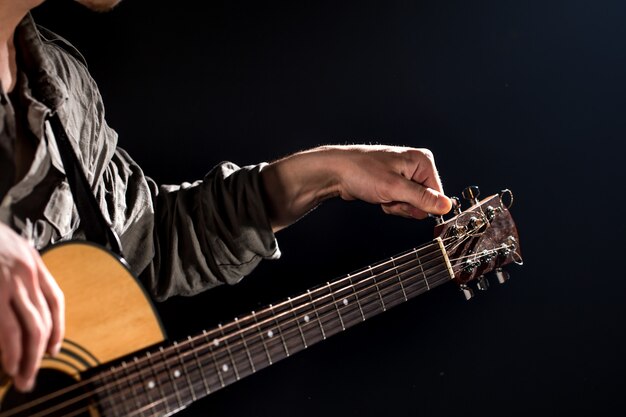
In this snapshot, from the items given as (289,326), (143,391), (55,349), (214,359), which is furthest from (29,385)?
(289,326)

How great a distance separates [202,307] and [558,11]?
121cm

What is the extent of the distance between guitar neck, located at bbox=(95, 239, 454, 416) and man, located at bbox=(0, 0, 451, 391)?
0.12m

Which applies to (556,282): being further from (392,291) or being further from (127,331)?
(127,331)

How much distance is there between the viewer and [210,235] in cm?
142

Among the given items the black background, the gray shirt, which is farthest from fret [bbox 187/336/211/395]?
Answer: the black background

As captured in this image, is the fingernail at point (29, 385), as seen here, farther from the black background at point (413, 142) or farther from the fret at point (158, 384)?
the black background at point (413, 142)

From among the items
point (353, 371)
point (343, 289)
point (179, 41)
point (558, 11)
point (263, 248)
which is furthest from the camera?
point (558, 11)

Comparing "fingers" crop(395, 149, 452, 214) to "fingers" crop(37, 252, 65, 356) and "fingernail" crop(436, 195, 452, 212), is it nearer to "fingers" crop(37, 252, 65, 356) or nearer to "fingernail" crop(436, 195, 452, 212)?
"fingernail" crop(436, 195, 452, 212)

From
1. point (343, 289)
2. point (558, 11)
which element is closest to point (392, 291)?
point (343, 289)

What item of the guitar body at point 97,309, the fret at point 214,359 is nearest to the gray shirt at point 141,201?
the guitar body at point 97,309

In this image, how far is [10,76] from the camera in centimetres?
121

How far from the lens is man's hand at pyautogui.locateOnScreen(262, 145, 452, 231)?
1289 millimetres

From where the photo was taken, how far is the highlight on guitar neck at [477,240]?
4.33 ft

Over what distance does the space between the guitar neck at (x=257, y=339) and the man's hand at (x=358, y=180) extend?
0.33ft
